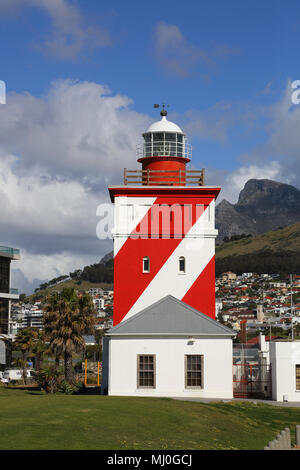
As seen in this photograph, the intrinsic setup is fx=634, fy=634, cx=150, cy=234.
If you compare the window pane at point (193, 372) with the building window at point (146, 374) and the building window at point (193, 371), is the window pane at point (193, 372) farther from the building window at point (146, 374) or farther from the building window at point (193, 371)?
the building window at point (146, 374)

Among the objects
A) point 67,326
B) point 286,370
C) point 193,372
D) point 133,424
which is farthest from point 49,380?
point 286,370

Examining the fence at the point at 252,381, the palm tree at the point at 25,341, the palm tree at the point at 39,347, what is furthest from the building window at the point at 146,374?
the palm tree at the point at 25,341

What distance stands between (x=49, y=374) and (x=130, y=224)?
360 inches

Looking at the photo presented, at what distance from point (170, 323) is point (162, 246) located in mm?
5206

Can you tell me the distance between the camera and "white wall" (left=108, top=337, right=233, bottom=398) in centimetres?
2900

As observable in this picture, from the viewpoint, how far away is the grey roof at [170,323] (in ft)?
96.9

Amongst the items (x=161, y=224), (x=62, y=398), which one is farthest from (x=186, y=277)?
(x=62, y=398)

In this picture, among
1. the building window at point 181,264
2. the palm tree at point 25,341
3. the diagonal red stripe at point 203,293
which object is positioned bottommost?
the palm tree at point 25,341

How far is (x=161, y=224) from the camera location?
3394cm

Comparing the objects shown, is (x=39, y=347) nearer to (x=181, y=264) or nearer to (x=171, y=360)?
(x=181, y=264)

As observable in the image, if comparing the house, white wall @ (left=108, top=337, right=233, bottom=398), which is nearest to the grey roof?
the house

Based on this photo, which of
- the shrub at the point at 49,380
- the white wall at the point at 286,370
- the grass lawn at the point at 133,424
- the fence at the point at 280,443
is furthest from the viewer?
the white wall at the point at 286,370

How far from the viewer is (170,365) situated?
29188 mm

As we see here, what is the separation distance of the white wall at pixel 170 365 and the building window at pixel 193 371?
19 cm
